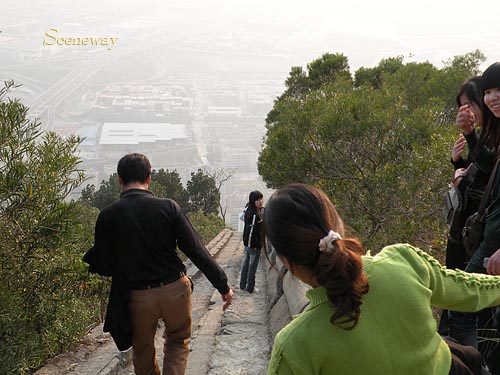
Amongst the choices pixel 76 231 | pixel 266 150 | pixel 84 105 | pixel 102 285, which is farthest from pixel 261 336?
pixel 84 105

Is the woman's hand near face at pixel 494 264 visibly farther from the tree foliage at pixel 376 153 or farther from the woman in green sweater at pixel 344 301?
the tree foliage at pixel 376 153

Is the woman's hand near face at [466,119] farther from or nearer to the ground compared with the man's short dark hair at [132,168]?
farther from the ground

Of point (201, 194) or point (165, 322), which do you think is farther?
point (201, 194)

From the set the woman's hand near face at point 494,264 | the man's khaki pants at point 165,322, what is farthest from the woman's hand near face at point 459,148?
the man's khaki pants at point 165,322

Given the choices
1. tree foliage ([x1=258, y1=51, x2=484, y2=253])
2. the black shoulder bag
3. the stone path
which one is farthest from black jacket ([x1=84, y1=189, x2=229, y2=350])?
tree foliage ([x1=258, y1=51, x2=484, y2=253])

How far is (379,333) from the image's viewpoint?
1596 mm

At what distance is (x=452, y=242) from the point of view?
3.25 metres

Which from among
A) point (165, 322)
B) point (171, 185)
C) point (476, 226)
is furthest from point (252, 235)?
point (171, 185)

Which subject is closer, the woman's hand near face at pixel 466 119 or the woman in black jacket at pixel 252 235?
the woman's hand near face at pixel 466 119

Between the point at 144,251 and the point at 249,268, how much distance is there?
15.8 feet

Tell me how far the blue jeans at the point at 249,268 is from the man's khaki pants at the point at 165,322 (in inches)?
168

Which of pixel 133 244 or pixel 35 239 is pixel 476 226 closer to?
pixel 133 244

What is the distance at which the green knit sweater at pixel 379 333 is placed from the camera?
5.11ft

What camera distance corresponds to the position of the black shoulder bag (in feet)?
9.05
